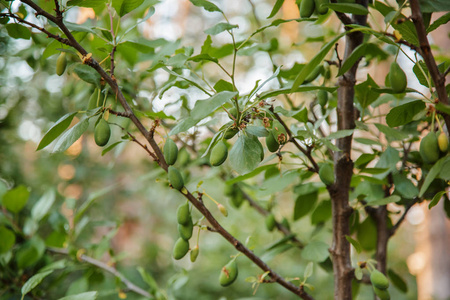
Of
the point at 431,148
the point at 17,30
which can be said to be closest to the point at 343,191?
the point at 431,148

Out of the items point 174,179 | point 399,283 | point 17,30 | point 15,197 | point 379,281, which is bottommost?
point 399,283

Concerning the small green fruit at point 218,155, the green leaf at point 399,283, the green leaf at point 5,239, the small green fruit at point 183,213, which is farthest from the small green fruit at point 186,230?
the green leaf at point 399,283

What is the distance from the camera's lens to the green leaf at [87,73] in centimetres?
46

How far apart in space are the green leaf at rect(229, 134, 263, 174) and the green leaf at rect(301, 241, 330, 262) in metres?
0.26

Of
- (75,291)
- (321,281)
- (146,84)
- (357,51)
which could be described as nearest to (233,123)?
(357,51)

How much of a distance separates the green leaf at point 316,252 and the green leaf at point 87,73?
0.41 metres

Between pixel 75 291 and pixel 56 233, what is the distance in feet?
0.48

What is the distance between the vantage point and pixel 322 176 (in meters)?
0.53

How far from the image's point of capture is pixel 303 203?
0.71 metres

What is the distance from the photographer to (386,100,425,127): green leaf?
0.45 meters

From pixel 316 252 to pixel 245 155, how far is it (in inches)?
11.2

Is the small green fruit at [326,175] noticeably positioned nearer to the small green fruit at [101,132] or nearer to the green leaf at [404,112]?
the green leaf at [404,112]

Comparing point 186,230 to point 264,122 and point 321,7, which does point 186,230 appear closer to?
point 264,122

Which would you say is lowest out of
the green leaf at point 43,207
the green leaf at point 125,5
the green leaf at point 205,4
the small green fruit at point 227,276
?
the green leaf at point 43,207
